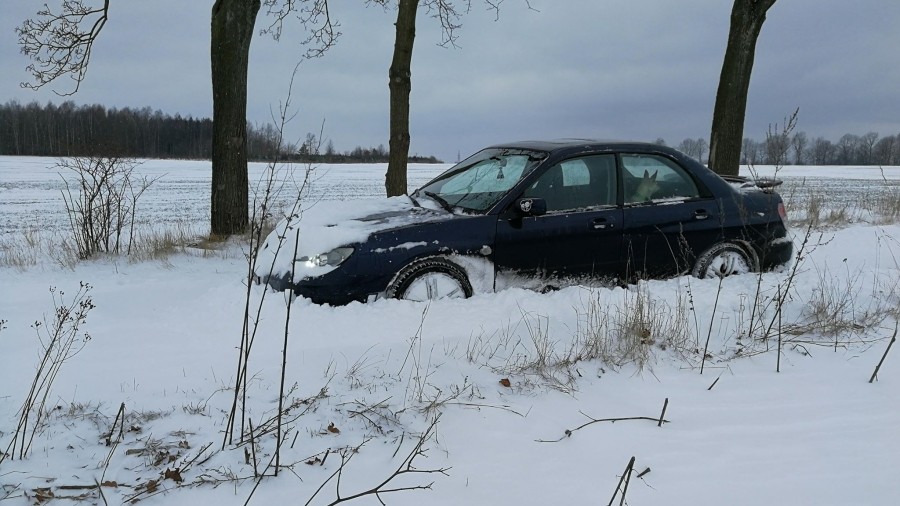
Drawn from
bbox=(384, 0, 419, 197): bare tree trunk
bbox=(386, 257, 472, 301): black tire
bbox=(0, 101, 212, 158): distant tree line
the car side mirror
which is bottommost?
bbox=(386, 257, 472, 301): black tire

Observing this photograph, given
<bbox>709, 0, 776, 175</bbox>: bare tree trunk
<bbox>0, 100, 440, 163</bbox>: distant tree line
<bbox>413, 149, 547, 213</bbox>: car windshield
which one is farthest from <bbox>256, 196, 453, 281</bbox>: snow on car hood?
<bbox>0, 100, 440, 163</bbox>: distant tree line

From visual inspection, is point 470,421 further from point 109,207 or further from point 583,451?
point 109,207

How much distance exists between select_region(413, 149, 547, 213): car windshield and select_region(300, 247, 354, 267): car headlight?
121cm

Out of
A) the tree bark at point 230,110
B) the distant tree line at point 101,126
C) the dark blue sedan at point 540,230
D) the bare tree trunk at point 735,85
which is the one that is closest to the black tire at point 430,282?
the dark blue sedan at point 540,230

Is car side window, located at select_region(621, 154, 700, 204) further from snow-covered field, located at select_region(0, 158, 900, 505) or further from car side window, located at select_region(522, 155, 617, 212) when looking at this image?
snow-covered field, located at select_region(0, 158, 900, 505)

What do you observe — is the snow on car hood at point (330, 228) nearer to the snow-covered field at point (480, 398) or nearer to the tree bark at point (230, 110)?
the snow-covered field at point (480, 398)

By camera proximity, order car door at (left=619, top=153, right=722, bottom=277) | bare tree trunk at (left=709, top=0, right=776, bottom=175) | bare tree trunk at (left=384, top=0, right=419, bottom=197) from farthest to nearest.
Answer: bare tree trunk at (left=709, top=0, right=776, bottom=175) < bare tree trunk at (left=384, top=0, right=419, bottom=197) < car door at (left=619, top=153, right=722, bottom=277)

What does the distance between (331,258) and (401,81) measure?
5.92 m

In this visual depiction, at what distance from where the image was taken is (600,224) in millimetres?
5594

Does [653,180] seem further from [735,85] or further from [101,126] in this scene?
[101,126]

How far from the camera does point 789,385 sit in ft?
12.7

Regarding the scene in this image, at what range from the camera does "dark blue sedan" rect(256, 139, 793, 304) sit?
4.91 meters

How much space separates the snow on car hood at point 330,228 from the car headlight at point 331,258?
24 millimetres

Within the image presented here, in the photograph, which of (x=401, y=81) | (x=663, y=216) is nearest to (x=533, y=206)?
(x=663, y=216)
